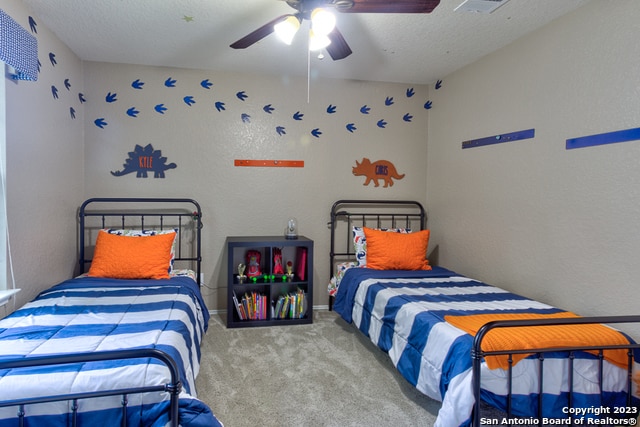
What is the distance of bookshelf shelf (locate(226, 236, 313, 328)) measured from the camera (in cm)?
325

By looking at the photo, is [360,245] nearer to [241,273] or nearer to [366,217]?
[366,217]

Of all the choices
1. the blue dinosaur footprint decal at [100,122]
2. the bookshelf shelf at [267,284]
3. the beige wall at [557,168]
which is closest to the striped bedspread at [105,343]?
the bookshelf shelf at [267,284]

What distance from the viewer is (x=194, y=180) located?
347cm

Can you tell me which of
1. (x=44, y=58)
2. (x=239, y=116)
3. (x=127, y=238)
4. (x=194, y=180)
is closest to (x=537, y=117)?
(x=239, y=116)

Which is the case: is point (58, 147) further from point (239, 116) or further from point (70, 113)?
point (239, 116)

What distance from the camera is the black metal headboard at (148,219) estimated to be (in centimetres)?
325

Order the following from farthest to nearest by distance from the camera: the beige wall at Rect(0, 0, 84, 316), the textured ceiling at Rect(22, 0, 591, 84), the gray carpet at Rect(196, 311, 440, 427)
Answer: the textured ceiling at Rect(22, 0, 591, 84) < the beige wall at Rect(0, 0, 84, 316) < the gray carpet at Rect(196, 311, 440, 427)

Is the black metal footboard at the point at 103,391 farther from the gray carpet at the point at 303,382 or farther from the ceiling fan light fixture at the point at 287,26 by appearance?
the ceiling fan light fixture at the point at 287,26

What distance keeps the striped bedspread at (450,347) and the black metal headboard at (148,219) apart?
4.98 feet

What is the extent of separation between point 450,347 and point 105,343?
5.00ft

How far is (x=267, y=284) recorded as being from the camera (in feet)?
10.8

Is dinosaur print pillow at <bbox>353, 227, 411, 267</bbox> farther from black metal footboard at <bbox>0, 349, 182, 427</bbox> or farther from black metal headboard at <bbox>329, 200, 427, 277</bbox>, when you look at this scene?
black metal footboard at <bbox>0, 349, 182, 427</bbox>

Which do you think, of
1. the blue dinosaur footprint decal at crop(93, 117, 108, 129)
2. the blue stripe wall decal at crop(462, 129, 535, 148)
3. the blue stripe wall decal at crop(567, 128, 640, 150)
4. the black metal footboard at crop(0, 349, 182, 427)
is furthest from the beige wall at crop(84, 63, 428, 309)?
the black metal footboard at crop(0, 349, 182, 427)

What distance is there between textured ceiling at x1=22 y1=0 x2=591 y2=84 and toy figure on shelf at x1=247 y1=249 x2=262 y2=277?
1.69 meters
